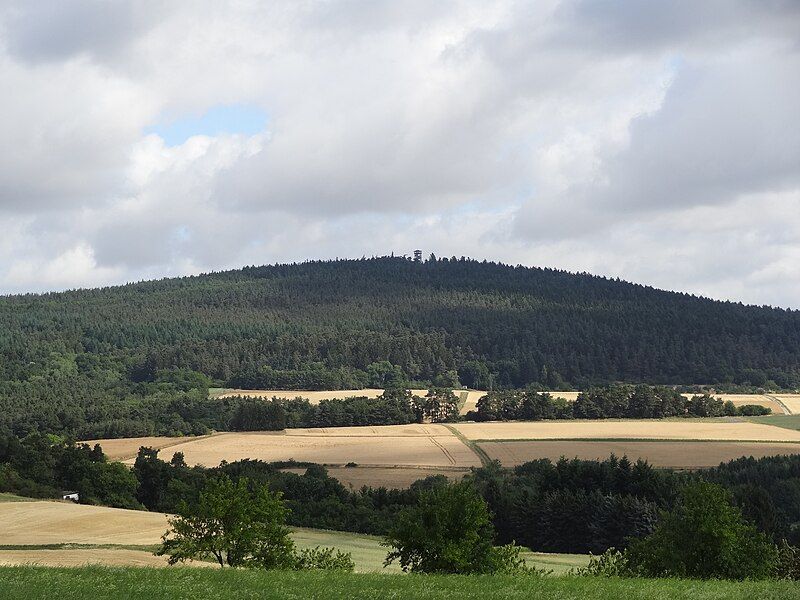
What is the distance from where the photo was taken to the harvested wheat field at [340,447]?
363 feet

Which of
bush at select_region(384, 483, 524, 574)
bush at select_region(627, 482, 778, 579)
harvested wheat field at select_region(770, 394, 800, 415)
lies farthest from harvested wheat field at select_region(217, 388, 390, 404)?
bush at select_region(627, 482, 778, 579)

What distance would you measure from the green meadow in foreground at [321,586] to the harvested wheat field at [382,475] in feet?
183

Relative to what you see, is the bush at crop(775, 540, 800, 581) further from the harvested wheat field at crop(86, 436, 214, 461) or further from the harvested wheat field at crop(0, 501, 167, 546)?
the harvested wheat field at crop(86, 436, 214, 461)

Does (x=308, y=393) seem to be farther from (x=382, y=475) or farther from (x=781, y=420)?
(x=382, y=475)

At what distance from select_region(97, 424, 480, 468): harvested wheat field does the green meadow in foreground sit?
69000mm

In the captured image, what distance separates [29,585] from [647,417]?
135 metres

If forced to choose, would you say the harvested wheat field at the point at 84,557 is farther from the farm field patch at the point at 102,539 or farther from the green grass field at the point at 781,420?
the green grass field at the point at 781,420

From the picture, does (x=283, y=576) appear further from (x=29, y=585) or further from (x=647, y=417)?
(x=647, y=417)

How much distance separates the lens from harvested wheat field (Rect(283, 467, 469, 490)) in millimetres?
94688

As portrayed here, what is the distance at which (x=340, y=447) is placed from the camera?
123 meters

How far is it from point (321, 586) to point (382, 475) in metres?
68.2

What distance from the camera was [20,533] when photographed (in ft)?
208

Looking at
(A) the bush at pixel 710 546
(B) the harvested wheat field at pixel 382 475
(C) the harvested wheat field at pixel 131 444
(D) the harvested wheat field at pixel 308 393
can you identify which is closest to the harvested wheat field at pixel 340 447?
(C) the harvested wheat field at pixel 131 444

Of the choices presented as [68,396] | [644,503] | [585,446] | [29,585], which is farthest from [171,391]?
[29,585]
